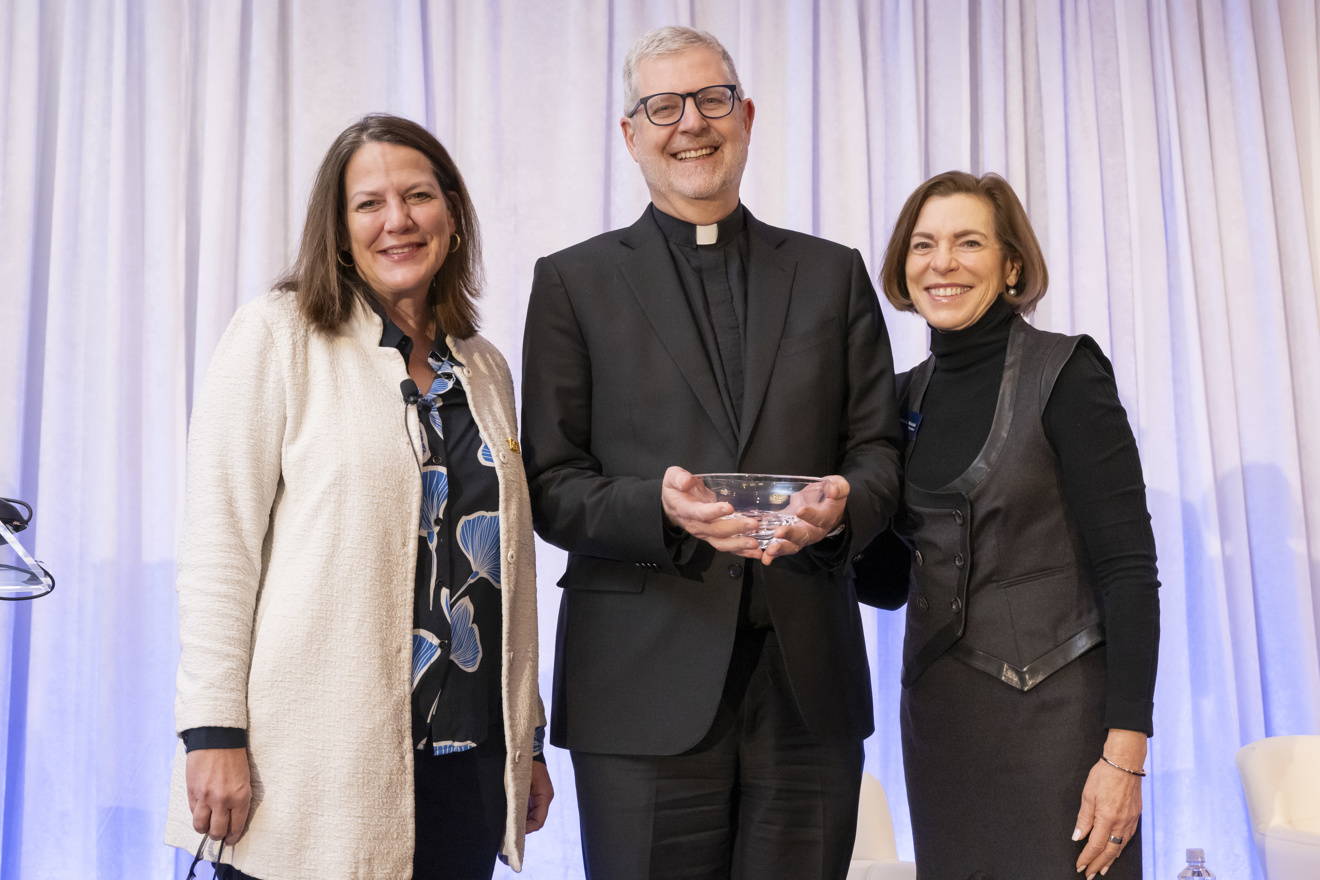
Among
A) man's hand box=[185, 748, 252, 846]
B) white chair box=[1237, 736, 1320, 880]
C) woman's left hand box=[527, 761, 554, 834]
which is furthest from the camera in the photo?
white chair box=[1237, 736, 1320, 880]

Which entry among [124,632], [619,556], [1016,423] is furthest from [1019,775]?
[124,632]

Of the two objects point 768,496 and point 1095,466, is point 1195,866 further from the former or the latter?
point 768,496

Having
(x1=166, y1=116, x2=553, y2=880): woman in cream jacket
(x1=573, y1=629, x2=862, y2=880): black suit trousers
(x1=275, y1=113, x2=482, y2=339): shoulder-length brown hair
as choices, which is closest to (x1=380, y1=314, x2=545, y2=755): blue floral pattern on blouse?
(x1=166, y1=116, x2=553, y2=880): woman in cream jacket

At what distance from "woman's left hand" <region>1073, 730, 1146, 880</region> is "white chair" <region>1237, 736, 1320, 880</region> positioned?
3.75ft

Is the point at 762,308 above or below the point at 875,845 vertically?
above

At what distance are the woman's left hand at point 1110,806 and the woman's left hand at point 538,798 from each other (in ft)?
2.88

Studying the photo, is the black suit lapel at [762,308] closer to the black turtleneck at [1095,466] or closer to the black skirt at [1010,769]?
the black turtleneck at [1095,466]

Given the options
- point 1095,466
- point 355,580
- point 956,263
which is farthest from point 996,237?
point 355,580

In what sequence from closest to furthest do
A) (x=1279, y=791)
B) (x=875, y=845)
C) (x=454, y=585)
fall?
(x=454, y=585) → (x=1279, y=791) → (x=875, y=845)

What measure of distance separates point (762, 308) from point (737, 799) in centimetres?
81

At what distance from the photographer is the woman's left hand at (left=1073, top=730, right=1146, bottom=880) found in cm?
166

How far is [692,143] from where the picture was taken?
1881 mm

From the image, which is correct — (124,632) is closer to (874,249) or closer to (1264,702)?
(874,249)

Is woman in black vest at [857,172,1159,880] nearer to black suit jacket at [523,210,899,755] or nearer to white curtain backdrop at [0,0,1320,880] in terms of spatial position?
black suit jacket at [523,210,899,755]
